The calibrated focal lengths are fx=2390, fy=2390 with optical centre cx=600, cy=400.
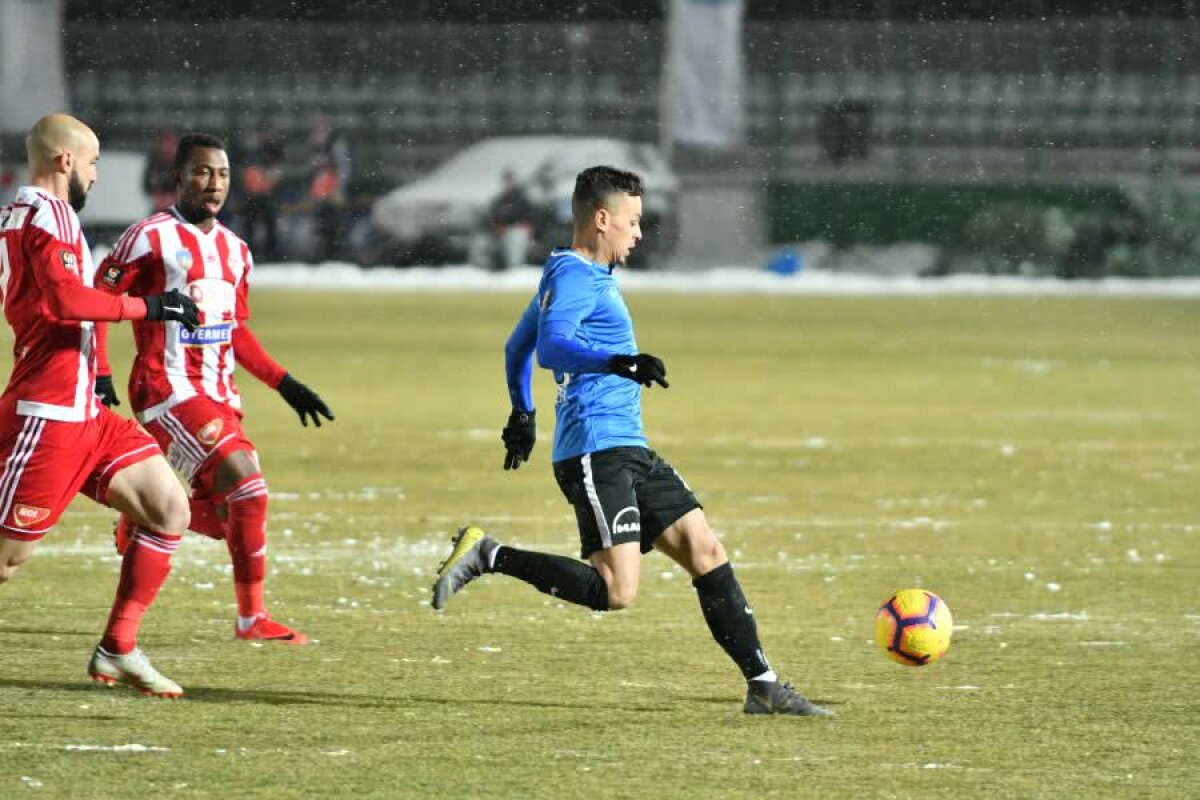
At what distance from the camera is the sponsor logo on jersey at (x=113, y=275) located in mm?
8688

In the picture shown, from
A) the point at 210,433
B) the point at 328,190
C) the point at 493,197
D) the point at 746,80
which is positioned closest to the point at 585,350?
the point at 210,433

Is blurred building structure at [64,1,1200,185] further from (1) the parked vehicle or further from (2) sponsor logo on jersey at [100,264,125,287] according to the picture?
(2) sponsor logo on jersey at [100,264,125,287]

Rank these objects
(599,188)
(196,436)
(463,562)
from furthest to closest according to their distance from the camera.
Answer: (196,436), (463,562), (599,188)

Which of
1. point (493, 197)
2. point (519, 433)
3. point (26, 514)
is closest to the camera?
point (26, 514)

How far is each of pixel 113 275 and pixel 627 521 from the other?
238cm

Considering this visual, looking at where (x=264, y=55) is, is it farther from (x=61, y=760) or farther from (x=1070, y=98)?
(x=61, y=760)

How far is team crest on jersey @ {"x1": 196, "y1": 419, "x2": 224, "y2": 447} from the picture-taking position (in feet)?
29.1

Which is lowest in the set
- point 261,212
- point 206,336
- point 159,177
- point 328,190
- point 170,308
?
point 261,212

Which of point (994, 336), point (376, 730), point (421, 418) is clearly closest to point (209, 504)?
point (376, 730)

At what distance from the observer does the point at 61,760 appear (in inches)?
262

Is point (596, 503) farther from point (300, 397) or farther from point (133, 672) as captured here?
point (300, 397)

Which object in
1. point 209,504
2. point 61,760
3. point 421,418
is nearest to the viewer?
point 61,760

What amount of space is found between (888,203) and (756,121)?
5.28m

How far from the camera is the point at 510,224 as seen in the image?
39.3m
